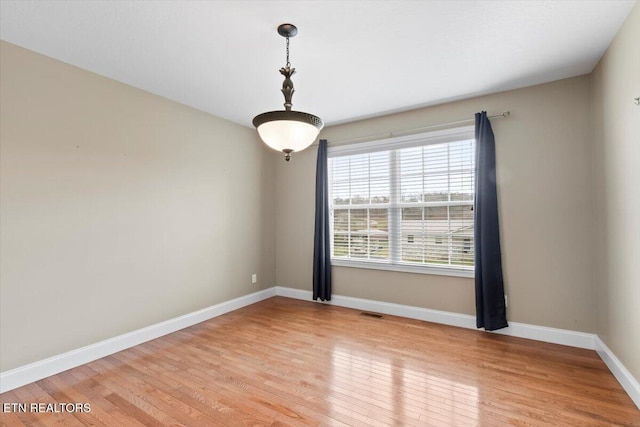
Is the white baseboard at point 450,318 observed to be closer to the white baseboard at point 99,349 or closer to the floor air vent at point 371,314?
the floor air vent at point 371,314

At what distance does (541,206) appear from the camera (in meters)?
3.16

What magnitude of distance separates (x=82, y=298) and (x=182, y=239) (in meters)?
1.13

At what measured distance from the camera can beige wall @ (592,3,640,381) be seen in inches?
83.4

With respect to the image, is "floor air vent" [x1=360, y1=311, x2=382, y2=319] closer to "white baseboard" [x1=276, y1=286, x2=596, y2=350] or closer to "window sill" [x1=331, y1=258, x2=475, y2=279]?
"white baseboard" [x1=276, y1=286, x2=596, y2=350]

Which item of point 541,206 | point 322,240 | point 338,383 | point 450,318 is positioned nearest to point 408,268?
point 450,318

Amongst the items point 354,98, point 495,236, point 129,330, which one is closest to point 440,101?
point 354,98

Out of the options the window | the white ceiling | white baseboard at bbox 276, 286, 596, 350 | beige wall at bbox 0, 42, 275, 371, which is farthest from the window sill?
the white ceiling

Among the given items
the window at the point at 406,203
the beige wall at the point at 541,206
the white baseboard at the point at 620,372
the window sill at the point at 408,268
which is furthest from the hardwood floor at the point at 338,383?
the window at the point at 406,203

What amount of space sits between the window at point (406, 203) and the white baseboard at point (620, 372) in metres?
1.27

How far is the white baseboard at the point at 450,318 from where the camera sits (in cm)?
300

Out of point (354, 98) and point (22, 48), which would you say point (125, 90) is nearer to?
point (22, 48)

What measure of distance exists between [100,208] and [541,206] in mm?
4459

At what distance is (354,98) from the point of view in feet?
11.7

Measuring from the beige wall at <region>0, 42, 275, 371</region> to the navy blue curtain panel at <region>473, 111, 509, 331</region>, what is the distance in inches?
126
